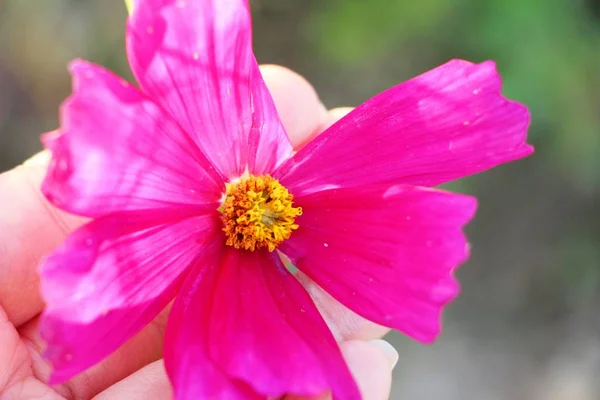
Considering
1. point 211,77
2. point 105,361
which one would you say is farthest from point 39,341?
point 211,77

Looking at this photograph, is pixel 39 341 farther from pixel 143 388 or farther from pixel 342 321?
pixel 342 321

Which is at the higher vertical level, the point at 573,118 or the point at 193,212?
the point at 193,212

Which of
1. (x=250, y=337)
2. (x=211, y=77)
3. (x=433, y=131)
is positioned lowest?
(x=250, y=337)

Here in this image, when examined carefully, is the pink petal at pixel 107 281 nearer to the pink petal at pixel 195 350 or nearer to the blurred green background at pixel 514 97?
the pink petal at pixel 195 350

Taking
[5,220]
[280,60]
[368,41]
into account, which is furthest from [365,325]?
[280,60]

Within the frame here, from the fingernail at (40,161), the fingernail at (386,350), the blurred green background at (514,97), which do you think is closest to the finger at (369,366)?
the fingernail at (386,350)

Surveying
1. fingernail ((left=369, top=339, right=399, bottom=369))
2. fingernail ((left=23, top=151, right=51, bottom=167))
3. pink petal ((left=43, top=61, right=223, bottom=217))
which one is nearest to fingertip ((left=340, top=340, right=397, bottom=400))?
fingernail ((left=369, top=339, right=399, bottom=369))

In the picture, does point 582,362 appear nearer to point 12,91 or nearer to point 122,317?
point 122,317
